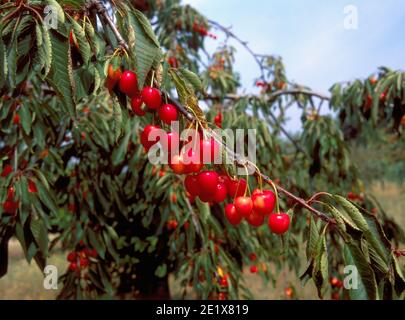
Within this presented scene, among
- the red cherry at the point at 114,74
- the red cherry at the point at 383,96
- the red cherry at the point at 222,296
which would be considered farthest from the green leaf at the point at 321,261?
the red cherry at the point at 383,96

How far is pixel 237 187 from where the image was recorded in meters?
1.04

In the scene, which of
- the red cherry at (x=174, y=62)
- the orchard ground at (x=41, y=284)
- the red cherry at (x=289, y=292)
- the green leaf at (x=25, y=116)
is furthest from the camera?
the orchard ground at (x=41, y=284)

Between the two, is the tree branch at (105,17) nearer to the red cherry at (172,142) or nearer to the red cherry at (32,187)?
the red cherry at (172,142)

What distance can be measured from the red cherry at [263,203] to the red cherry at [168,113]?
0.29 m

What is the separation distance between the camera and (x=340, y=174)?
396 cm

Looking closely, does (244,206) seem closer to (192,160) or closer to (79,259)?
(192,160)

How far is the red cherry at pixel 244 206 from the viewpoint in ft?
3.34

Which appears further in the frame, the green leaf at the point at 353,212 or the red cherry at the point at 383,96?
the red cherry at the point at 383,96

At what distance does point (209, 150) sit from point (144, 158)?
222 cm

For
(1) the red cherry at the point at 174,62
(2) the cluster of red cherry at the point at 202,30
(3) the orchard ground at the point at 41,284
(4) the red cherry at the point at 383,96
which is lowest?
(3) the orchard ground at the point at 41,284

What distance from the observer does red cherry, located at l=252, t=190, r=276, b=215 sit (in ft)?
3.38

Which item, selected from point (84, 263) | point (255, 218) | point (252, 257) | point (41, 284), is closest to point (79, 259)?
point (84, 263)

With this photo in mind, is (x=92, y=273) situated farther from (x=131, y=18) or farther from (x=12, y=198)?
(x=131, y=18)
